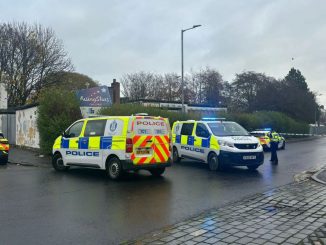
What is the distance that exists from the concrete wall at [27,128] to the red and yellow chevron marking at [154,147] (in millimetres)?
11687

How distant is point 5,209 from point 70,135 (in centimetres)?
578

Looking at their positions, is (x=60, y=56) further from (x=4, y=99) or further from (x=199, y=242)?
(x=199, y=242)

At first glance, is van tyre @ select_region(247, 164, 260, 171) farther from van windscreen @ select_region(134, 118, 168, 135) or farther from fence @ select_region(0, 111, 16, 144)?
fence @ select_region(0, 111, 16, 144)

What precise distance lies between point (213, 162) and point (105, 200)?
6.23m

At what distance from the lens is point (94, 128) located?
485 inches

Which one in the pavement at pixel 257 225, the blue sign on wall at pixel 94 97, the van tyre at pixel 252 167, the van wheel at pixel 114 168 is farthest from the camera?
the blue sign on wall at pixel 94 97

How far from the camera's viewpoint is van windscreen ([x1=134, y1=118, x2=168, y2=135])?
37.4 feet

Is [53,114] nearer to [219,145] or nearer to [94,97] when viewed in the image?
[94,97]

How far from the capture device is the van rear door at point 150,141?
11.3m

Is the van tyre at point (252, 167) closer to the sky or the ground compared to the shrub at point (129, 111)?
closer to the ground

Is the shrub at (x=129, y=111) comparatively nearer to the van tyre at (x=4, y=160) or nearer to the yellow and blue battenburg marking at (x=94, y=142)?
the van tyre at (x=4, y=160)

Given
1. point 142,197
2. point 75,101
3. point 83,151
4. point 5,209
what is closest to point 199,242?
point 142,197

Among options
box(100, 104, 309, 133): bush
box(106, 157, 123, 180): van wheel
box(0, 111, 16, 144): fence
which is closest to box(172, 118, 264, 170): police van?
box(106, 157, 123, 180): van wheel

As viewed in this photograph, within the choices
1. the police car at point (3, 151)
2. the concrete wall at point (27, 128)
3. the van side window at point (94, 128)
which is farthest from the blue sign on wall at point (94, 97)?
the van side window at point (94, 128)
